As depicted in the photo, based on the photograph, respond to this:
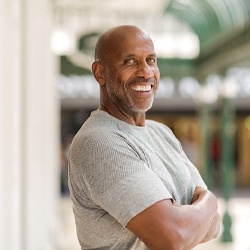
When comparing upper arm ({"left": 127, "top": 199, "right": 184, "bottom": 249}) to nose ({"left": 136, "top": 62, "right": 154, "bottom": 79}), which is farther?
nose ({"left": 136, "top": 62, "right": 154, "bottom": 79})

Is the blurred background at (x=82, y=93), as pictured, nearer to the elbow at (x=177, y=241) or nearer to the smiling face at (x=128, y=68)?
the smiling face at (x=128, y=68)

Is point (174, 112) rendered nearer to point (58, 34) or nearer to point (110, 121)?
point (58, 34)

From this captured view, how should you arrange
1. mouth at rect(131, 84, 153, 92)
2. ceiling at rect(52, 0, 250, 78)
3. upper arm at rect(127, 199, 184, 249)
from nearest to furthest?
1. upper arm at rect(127, 199, 184, 249)
2. mouth at rect(131, 84, 153, 92)
3. ceiling at rect(52, 0, 250, 78)

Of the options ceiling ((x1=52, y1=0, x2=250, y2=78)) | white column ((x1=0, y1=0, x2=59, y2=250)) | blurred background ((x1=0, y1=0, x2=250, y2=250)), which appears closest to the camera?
white column ((x1=0, y1=0, x2=59, y2=250))

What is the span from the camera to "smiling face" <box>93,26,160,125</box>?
6.89 ft

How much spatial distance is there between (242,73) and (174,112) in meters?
3.92

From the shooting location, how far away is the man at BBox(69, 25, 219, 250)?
1.91 metres

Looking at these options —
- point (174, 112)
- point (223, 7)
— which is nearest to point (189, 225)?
point (223, 7)

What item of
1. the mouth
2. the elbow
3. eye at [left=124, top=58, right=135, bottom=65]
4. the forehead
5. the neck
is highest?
the forehead

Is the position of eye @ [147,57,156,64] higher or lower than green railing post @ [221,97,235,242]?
higher

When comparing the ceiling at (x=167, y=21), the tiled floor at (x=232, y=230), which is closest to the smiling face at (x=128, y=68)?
the ceiling at (x=167, y=21)

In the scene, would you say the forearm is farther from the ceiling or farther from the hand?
the ceiling

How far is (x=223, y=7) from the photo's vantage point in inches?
496

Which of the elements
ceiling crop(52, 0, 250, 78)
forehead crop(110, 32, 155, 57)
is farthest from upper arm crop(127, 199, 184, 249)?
ceiling crop(52, 0, 250, 78)
